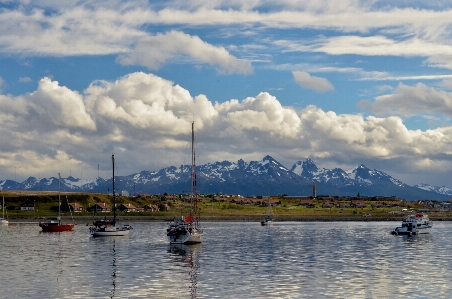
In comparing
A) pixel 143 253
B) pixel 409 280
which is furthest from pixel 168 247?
pixel 409 280

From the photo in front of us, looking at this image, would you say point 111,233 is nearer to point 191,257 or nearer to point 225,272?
point 191,257

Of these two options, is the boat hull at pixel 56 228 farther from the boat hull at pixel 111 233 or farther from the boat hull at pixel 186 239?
the boat hull at pixel 186 239

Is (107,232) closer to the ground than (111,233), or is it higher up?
higher up

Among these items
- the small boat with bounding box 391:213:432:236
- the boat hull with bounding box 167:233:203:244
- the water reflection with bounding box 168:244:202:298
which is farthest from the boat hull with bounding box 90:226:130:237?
the small boat with bounding box 391:213:432:236

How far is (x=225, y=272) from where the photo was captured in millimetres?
67625

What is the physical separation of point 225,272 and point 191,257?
20.0 metres

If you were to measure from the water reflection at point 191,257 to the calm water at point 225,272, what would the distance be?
11 cm

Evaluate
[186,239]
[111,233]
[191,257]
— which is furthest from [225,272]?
[111,233]

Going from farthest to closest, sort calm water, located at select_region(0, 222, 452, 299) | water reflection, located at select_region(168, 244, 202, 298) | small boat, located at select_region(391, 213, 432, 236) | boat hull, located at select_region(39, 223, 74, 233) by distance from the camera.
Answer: boat hull, located at select_region(39, 223, 74, 233)
small boat, located at select_region(391, 213, 432, 236)
water reflection, located at select_region(168, 244, 202, 298)
calm water, located at select_region(0, 222, 452, 299)

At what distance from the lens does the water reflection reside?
58.4 metres

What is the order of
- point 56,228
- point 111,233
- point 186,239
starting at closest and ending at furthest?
1. point 186,239
2. point 111,233
3. point 56,228

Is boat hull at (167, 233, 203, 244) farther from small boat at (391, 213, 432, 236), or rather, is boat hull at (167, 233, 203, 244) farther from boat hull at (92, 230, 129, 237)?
small boat at (391, 213, 432, 236)

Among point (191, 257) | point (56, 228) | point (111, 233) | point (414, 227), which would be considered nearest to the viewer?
point (191, 257)

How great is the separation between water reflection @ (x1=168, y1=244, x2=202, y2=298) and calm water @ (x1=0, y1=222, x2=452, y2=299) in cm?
11
